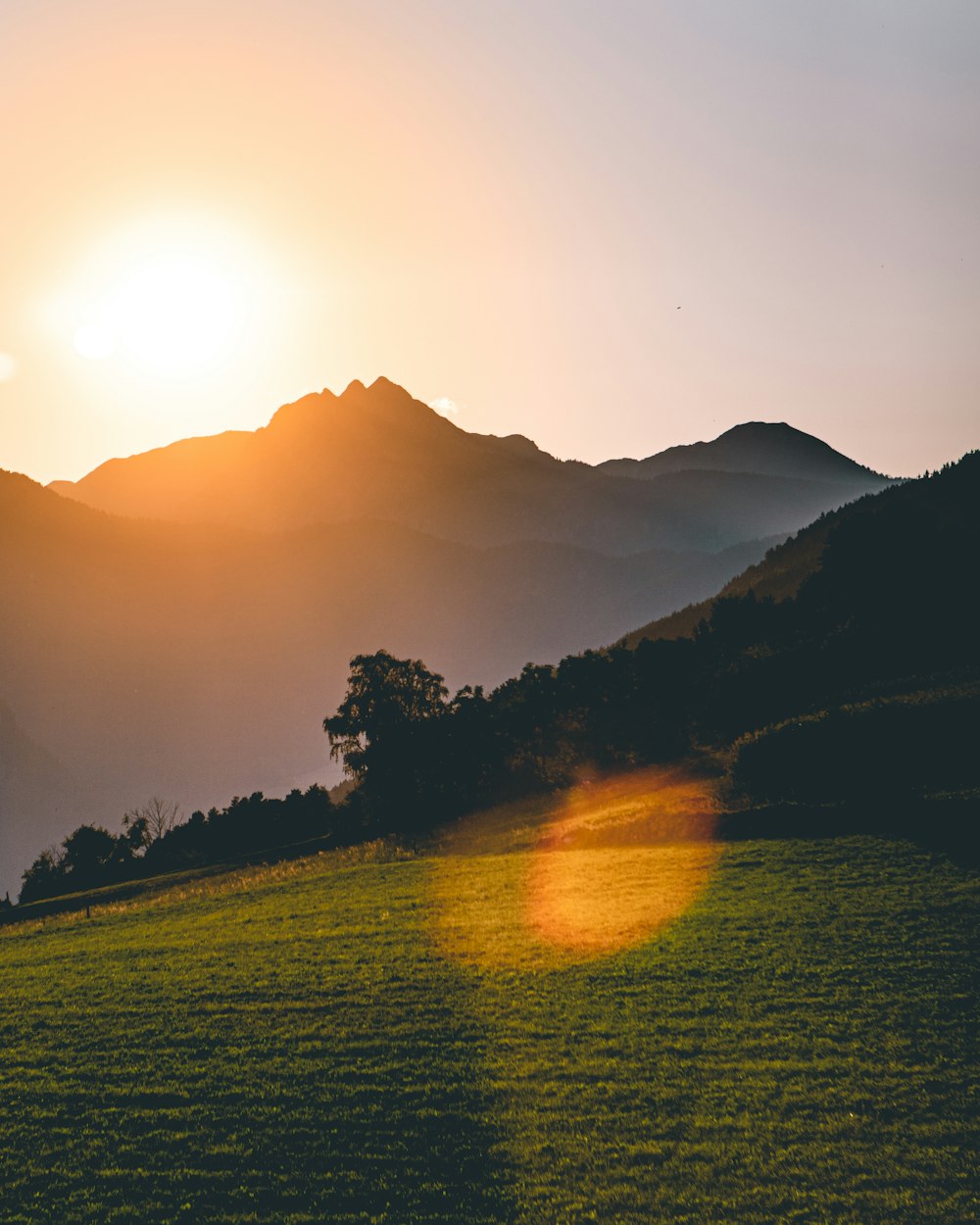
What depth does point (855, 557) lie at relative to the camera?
314 feet

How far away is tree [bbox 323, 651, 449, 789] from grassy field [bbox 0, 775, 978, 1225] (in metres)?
45.2

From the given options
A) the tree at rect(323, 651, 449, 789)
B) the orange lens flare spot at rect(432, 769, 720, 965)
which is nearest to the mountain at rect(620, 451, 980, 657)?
the tree at rect(323, 651, 449, 789)

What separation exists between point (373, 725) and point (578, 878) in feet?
154

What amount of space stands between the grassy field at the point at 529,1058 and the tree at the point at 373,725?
45223 millimetres

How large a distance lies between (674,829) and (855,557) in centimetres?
5956

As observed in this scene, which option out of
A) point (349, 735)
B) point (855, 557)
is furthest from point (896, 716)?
point (349, 735)

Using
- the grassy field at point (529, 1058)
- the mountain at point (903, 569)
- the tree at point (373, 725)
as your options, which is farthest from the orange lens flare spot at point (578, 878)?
the mountain at point (903, 569)

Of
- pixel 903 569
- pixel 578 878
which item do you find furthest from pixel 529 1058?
pixel 903 569

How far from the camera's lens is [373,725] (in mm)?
85000

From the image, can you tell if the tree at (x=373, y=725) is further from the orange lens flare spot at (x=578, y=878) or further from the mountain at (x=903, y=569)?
the mountain at (x=903, y=569)

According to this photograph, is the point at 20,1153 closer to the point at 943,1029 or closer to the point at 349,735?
the point at 943,1029

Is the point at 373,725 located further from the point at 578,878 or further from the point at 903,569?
the point at 903,569

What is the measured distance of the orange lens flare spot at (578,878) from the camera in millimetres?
31438

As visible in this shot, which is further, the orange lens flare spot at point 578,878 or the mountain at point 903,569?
the mountain at point 903,569
